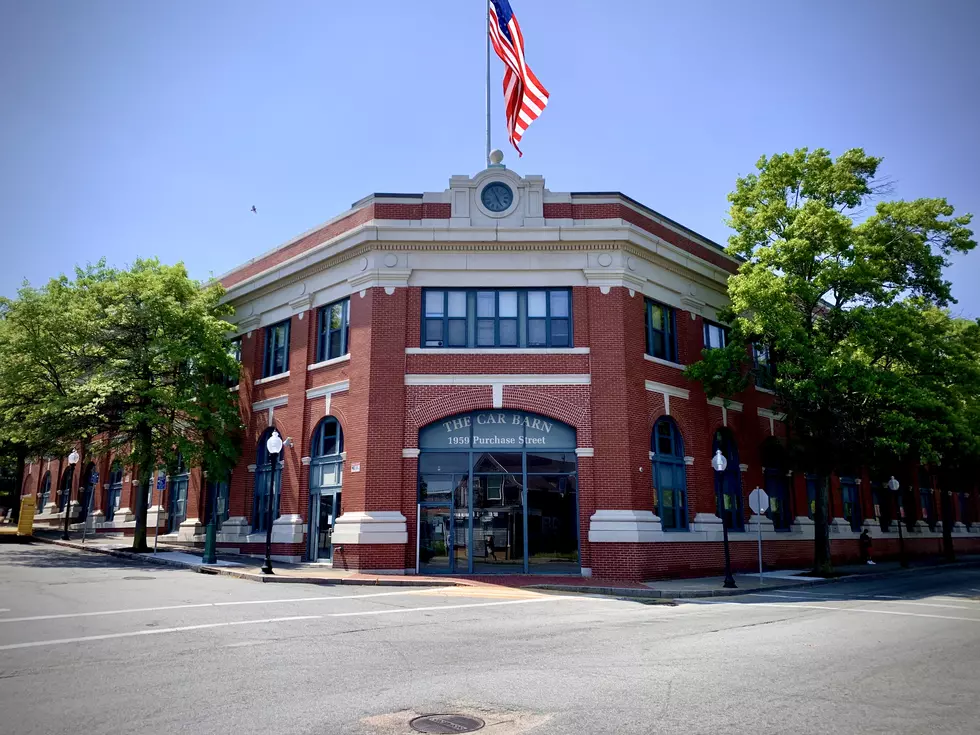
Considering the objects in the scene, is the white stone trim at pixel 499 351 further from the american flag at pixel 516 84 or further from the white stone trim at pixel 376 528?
the american flag at pixel 516 84

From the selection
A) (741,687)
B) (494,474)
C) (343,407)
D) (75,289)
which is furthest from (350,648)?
(75,289)

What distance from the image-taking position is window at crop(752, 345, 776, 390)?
2466 cm

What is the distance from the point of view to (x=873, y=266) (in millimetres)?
22328

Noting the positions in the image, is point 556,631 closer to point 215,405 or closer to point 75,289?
point 215,405

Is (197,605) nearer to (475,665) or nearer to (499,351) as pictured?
(475,665)

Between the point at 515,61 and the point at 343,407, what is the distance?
12.2 m

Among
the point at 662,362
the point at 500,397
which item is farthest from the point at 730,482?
the point at 500,397

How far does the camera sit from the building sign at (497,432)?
72.2 feet

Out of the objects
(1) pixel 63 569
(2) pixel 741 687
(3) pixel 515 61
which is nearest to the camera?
(2) pixel 741 687

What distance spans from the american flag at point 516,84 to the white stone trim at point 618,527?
11.5 m

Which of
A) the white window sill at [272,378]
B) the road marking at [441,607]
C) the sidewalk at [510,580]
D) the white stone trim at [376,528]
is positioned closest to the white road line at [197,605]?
the sidewalk at [510,580]

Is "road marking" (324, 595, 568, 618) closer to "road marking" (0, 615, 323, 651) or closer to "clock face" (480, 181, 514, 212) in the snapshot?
"road marking" (0, 615, 323, 651)

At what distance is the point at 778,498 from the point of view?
28.3 meters

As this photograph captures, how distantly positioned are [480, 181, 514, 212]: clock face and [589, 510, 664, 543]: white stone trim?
31.7 feet
